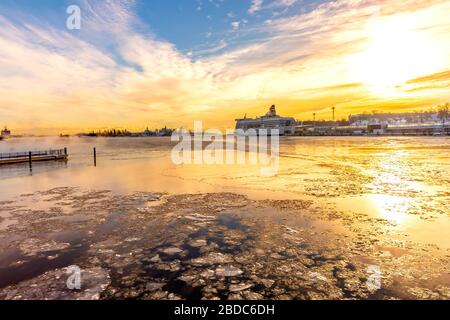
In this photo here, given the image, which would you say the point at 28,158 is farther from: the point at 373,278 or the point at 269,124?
the point at 269,124

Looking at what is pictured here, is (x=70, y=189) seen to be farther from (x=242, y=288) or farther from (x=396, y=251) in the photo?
(x=396, y=251)

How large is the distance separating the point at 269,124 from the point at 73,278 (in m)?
160

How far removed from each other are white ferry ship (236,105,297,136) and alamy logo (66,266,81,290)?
14653 centimetres

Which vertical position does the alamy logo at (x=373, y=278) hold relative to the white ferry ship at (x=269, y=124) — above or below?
below

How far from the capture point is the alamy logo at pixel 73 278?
16.9ft

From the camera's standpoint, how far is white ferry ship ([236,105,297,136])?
150125 mm

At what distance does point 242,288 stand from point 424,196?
10665 millimetres

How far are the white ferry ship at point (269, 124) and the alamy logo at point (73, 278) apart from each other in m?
147

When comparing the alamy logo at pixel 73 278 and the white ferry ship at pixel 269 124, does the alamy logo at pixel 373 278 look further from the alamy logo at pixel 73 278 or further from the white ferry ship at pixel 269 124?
the white ferry ship at pixel 269 124

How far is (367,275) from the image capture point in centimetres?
538
